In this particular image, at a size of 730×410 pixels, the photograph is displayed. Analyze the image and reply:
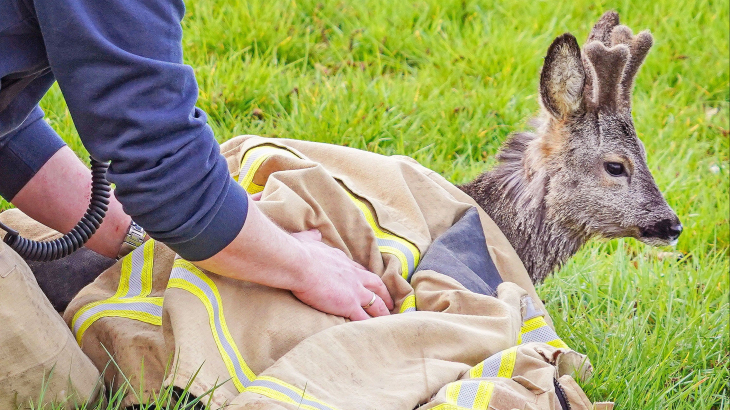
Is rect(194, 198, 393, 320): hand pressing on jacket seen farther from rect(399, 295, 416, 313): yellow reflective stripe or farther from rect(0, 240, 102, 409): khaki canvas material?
rect(0, 240, 102, 409): khaki canvas material

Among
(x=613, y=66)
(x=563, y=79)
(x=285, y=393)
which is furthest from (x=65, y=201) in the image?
(x=613, y=66)

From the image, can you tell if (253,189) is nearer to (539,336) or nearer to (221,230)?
(221,230)

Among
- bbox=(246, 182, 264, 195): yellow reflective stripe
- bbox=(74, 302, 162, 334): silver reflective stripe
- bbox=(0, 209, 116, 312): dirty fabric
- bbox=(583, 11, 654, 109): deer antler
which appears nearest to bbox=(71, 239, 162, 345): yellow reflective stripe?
bbox=(74, 302, 162, 334): silver reflective stripe

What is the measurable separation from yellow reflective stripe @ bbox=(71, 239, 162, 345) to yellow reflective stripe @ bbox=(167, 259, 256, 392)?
193mm

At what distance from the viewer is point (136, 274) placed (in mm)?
2539

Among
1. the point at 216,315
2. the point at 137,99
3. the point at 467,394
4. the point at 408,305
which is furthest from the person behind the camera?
the point at 408,305

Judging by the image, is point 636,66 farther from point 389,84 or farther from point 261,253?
point 261,253

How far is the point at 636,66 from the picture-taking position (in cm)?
341

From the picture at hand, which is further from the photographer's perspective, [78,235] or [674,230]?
[674,230]

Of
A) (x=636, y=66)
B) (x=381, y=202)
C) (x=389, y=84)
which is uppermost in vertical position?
(x=636, y=66)

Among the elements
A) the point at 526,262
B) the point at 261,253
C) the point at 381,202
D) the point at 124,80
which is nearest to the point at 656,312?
the point at 526,262

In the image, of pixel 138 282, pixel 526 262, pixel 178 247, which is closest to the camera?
pixel 178 247

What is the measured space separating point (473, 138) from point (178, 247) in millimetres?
2618

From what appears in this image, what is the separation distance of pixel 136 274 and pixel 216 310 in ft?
1.38
